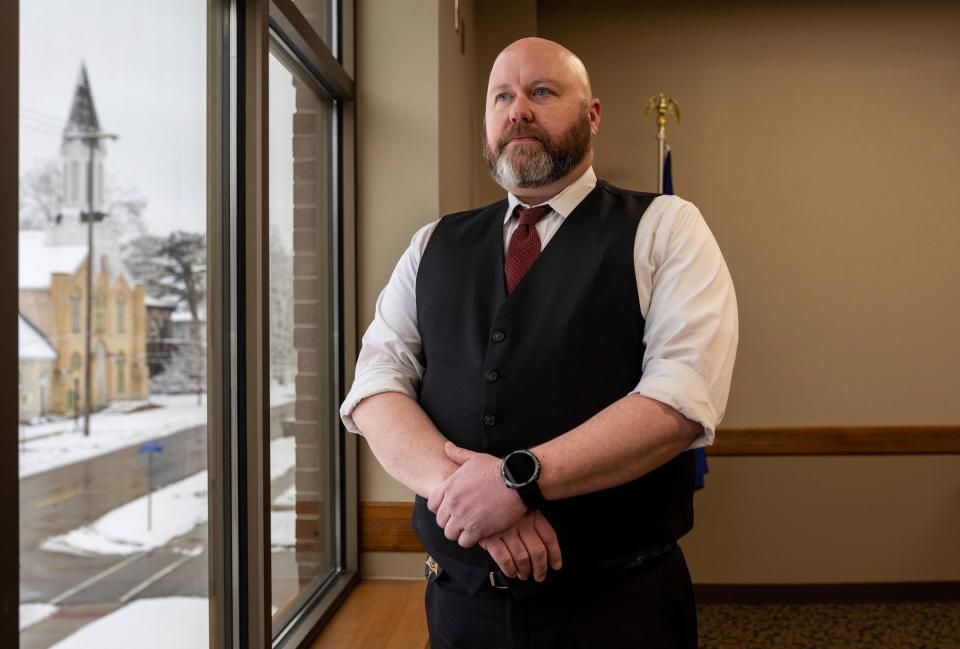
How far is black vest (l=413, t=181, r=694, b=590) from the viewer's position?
1309 mm

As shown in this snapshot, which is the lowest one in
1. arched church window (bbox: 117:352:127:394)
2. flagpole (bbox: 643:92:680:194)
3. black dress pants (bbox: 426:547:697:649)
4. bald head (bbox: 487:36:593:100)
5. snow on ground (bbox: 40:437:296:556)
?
black dress pants (bbox: 426:547:697:649)

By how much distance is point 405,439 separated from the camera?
1.35 m

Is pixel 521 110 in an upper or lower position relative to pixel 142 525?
upper

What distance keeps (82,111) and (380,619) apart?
1.66 metres

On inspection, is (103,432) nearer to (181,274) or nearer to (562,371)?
Result: (181,274)

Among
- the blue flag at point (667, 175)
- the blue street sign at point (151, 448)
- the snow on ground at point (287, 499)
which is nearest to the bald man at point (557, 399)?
the blue street sign at point (151, 448)

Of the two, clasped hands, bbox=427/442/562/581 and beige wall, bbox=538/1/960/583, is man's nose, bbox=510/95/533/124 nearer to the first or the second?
clasped hands, bbox=427/442/562/581

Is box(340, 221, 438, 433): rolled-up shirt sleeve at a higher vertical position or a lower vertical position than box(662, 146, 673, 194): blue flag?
lower

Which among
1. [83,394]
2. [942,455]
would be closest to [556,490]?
[83,394]

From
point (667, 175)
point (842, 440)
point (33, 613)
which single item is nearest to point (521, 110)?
point (33, 613)

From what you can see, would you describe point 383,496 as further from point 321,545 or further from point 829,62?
Result: point 829,62

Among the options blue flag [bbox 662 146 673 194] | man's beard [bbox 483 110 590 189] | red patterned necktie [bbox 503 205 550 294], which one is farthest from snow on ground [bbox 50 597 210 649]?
blue flag [bbox 662 146 673 194]

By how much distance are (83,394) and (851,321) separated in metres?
3.81

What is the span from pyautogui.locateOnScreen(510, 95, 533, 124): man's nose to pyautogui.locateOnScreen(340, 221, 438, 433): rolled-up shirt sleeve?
0.26 metres
